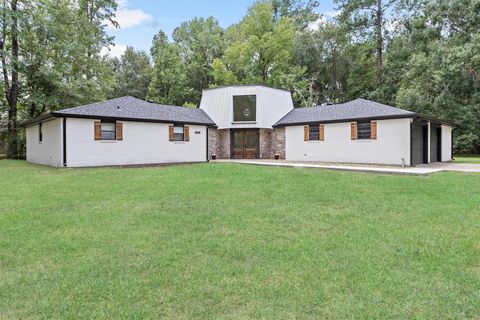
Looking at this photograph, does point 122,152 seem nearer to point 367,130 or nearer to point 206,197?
point 206,197

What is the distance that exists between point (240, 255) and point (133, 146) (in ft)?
44.6

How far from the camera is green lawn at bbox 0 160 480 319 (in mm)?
2863

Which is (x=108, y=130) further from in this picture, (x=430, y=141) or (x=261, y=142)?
(x=430, y=141)

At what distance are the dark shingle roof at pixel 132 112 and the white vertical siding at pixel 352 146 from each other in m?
5.24

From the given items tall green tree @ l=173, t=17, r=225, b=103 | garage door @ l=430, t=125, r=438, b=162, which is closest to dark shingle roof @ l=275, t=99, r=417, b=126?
garage door @ l=430, t=125, r=438, b=162

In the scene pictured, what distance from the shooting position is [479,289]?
3117mm

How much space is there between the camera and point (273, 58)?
31.4m

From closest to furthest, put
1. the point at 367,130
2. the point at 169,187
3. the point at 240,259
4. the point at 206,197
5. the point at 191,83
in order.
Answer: the point at 240,259
the point at 206,197
the point at 169,187
the point at 367,130
the point at 191,83

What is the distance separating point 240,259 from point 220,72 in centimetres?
2917

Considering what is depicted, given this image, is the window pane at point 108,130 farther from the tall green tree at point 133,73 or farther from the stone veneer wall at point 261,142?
the tall green tree at point 133,73

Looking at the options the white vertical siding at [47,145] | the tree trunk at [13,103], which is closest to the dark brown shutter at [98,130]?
the white vertical siding at [47,145]

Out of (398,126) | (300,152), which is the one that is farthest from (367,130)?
(300,152)

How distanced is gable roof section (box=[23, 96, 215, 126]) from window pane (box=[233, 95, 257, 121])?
1.85 m

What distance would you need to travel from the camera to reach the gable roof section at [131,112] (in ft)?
48.9
